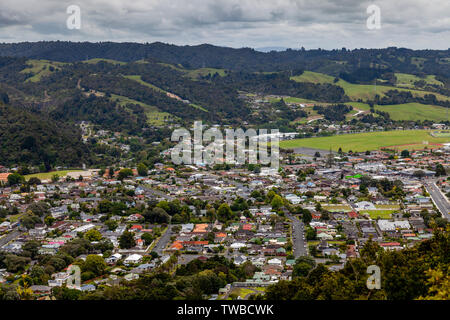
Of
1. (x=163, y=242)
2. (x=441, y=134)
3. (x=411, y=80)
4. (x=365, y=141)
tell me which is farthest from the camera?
(x=411, y=80)

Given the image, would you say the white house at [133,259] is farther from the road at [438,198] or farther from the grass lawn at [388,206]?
the road at [438,198]

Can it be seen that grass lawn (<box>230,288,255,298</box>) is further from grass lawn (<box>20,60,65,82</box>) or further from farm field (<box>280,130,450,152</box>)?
grass lawn (<box>20,60,65,82</box>)

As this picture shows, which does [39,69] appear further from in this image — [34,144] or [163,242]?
[163,242]

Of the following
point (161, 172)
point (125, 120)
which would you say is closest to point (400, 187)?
point (161, 172)

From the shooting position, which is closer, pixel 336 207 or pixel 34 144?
pixel 336 207

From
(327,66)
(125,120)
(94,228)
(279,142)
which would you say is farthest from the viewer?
(327,66)

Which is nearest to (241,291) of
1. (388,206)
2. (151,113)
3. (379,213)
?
(379,213)

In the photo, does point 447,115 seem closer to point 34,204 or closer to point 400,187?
point 400,187
